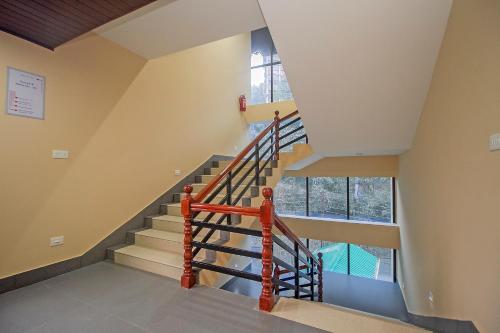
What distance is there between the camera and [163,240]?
3283 mm

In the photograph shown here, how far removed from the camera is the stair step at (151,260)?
2824 mm

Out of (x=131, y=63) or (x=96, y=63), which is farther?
(x=131, y=63)

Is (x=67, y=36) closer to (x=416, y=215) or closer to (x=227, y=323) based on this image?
(x=227, y=323)

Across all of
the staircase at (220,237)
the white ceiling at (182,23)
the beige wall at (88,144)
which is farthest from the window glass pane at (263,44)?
the white ceiling at (182,23)

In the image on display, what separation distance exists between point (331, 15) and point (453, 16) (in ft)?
3.05

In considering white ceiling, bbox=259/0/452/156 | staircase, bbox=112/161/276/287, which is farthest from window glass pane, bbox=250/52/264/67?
white ceiling, bbox=259/0/452/156

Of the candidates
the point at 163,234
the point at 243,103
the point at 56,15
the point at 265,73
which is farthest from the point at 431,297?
the point at 265,73

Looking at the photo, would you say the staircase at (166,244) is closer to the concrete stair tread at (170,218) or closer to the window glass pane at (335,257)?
the concrete stair tread at (170,218)

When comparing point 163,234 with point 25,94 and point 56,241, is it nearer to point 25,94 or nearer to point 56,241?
point 56,241

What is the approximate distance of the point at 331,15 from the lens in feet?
7.13

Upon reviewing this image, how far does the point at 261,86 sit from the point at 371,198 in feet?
14.8

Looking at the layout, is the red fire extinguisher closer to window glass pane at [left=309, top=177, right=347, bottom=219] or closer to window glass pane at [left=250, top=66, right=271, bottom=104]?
window glass pane at [left=250, top=66, right=271, bottom=104]

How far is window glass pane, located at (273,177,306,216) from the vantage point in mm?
6758

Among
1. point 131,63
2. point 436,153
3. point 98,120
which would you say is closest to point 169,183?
point 98,120
